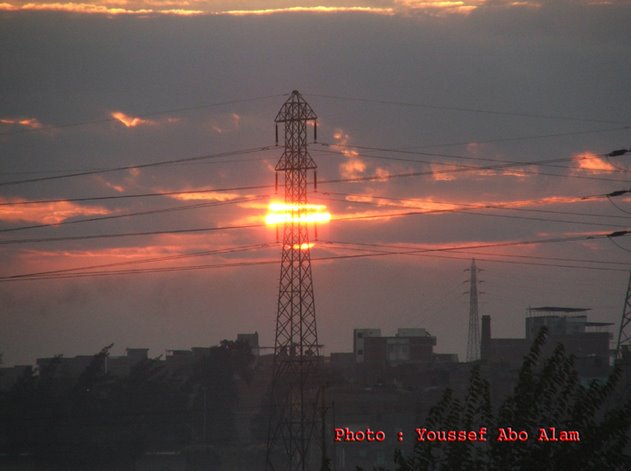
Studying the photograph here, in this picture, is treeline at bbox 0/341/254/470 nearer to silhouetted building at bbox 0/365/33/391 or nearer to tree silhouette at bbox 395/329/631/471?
silhouetted building at bbox 0/365/33/391

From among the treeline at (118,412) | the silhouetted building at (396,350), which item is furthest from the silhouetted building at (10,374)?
the silhouetted building at (396,350)

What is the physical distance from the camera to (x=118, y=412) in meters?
144

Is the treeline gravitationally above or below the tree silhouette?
above

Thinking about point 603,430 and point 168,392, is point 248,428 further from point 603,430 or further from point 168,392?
point 603,430

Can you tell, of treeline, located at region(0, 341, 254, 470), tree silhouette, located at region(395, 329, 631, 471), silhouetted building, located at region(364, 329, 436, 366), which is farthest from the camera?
silhouetted building, located at region(364, 329, 436, 366)

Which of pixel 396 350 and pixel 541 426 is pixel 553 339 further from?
pixel 541 426

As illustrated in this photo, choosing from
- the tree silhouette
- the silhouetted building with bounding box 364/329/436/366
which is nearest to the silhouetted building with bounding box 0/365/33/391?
the silhouetted building with bounding box 364/329/436/366

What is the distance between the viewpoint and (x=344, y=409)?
112188mm

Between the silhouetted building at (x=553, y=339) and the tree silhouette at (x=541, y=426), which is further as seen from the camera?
the silhouetted building at (x=553, y=339)

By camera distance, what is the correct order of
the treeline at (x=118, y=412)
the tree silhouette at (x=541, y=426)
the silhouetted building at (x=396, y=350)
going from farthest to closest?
the silhouetted building at (x=396, y=350) → the treeline at (x=118, y=412) → the tree silhouette at (x=541, y=426)

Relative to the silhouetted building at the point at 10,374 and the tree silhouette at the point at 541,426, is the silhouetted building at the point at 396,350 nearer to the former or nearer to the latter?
the silhouetted building at the point at 10,374

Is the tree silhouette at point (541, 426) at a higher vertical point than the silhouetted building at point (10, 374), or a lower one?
lower

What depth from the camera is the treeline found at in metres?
125

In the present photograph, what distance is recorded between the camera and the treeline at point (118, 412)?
125 m
